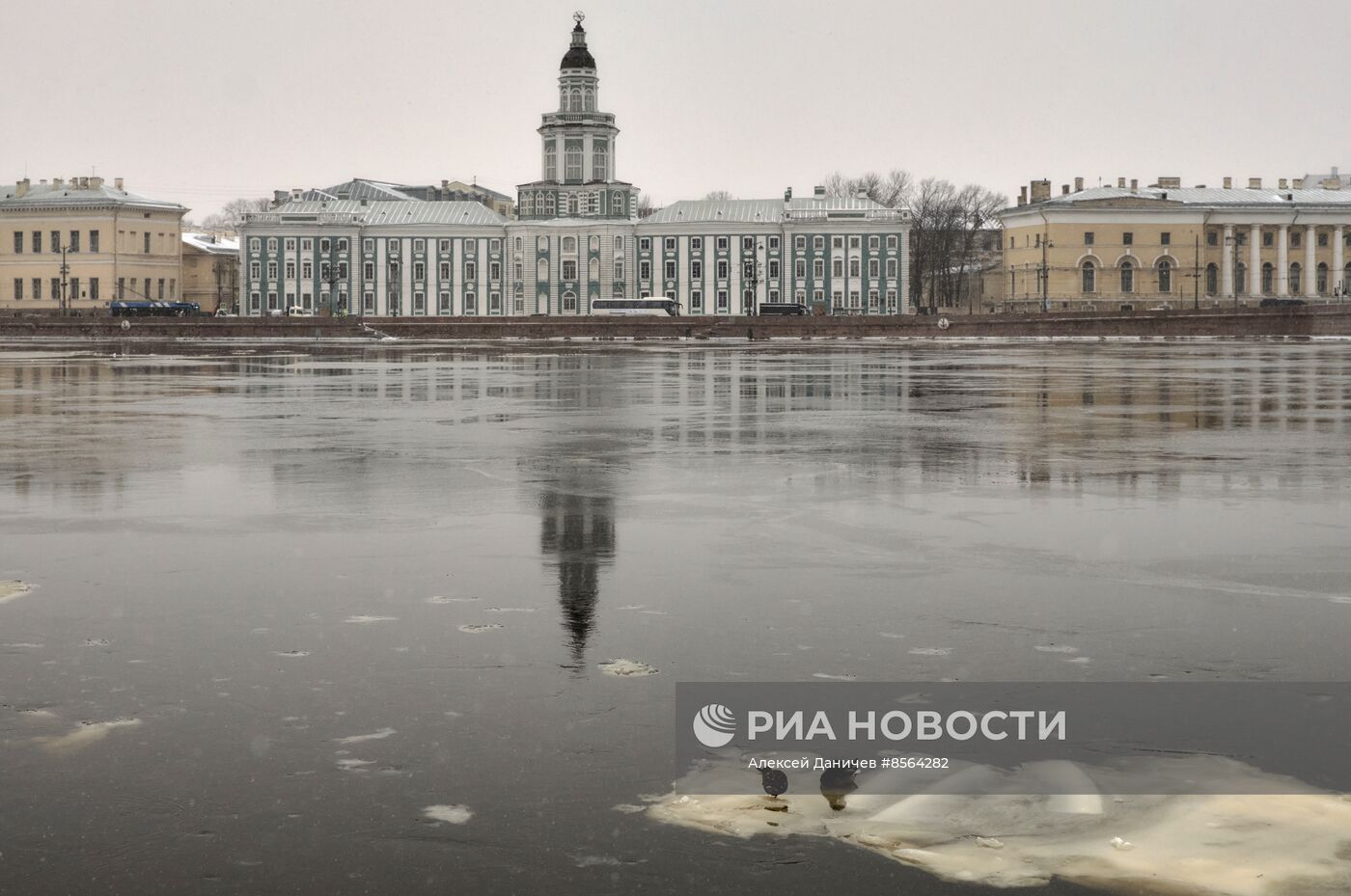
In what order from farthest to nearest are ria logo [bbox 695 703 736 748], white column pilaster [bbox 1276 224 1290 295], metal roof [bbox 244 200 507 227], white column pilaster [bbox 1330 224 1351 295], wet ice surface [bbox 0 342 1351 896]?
1. white column pilaster [bbox 1330 224 1351 295]
2. white column pilaster [bbox 1276 224 1290 295]
3. metal roof [bbox 244 200 507 227]
4. ria logo [bbox 695 703 736 748]
5. wet ice surface [bbox 0 342 1351 896]

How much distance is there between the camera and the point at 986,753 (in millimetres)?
5234

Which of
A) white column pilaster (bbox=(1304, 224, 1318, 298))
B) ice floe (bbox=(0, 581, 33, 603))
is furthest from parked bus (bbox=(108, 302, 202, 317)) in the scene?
ice floe (bbox=(0, 581, 33, 603))

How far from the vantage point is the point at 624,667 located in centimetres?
636

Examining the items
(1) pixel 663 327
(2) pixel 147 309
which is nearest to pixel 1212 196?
(1) pixel 663 327

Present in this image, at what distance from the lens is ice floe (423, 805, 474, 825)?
4.59 metres

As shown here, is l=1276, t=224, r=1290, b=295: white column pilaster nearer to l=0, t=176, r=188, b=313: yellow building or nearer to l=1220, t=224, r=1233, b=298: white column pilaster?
l=1220, t=224, r=1233, b=298: white column pilaster

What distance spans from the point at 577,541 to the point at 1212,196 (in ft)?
422

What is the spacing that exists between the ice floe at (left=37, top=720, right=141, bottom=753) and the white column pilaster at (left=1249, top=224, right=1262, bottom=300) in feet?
427

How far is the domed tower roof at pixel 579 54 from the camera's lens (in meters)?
124

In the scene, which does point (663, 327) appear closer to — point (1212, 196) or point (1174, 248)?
point (1174, 248)

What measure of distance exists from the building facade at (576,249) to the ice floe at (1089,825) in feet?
393

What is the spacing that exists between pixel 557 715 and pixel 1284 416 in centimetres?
1675

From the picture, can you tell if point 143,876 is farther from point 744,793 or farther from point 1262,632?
point 1262,632

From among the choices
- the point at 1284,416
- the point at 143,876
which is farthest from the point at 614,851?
the point at 1284,416
